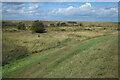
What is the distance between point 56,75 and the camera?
8383 mm

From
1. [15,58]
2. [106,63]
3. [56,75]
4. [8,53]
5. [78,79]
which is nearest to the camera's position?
[78,79]

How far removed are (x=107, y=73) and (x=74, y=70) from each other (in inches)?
86.9

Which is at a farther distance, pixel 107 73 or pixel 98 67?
pixel 98 67

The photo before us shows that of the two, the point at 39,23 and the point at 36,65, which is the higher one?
the point at 39,23

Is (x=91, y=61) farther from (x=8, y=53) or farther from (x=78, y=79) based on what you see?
(x=8, y=53)

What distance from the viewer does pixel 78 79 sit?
7562 mm

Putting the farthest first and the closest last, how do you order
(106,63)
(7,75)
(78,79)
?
(7,75) < (106,63) < (78,79)

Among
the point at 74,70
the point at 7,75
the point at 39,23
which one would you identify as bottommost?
the point at 7,75

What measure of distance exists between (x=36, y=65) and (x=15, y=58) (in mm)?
5707

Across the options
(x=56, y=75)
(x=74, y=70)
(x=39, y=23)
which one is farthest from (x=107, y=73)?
(x=39, y=23)

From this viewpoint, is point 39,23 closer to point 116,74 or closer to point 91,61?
point 91,61

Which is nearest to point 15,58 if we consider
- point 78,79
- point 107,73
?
point 78,79

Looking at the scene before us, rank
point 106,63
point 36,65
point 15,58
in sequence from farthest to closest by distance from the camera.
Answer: point 15,58 < point 36,65 < point 106,63

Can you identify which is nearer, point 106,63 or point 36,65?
point 106,63
